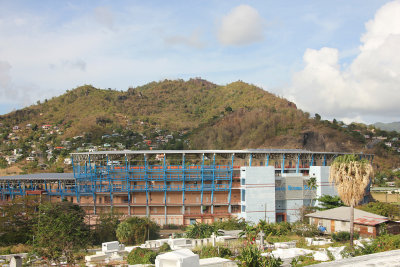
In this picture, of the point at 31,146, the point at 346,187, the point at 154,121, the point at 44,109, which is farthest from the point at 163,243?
the point at 44,109

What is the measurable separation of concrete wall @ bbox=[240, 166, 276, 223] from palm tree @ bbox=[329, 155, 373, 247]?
78.7 ft

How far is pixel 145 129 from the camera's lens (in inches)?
6156

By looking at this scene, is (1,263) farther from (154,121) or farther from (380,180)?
(154,121)

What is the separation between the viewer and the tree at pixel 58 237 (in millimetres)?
30031

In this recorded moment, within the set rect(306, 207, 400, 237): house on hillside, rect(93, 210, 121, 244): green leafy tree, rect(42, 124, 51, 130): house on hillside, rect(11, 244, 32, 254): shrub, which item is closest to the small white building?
rect(11, 244, 32, 254): shrub

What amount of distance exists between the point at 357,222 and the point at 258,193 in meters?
16.5

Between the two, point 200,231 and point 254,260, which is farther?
point 200,231

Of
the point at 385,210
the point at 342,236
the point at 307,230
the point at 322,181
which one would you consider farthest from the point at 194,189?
the point at 385,210

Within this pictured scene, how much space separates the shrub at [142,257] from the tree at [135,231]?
11247 mm

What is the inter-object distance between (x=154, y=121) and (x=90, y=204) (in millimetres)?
108181

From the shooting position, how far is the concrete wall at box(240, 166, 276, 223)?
2266 inches

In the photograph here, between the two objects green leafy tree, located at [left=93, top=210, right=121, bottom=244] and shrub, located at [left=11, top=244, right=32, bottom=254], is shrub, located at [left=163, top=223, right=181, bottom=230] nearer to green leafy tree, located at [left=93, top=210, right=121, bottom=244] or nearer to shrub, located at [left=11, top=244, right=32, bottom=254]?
green leafy tree, located at [left=93, top=210, right=121, bottom=244]

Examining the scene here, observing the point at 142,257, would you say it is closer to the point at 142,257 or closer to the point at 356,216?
the point at 142,257

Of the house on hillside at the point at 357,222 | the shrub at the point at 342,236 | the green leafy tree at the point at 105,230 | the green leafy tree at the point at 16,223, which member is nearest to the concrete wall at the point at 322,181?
the house on hillside at the point at 357,222
